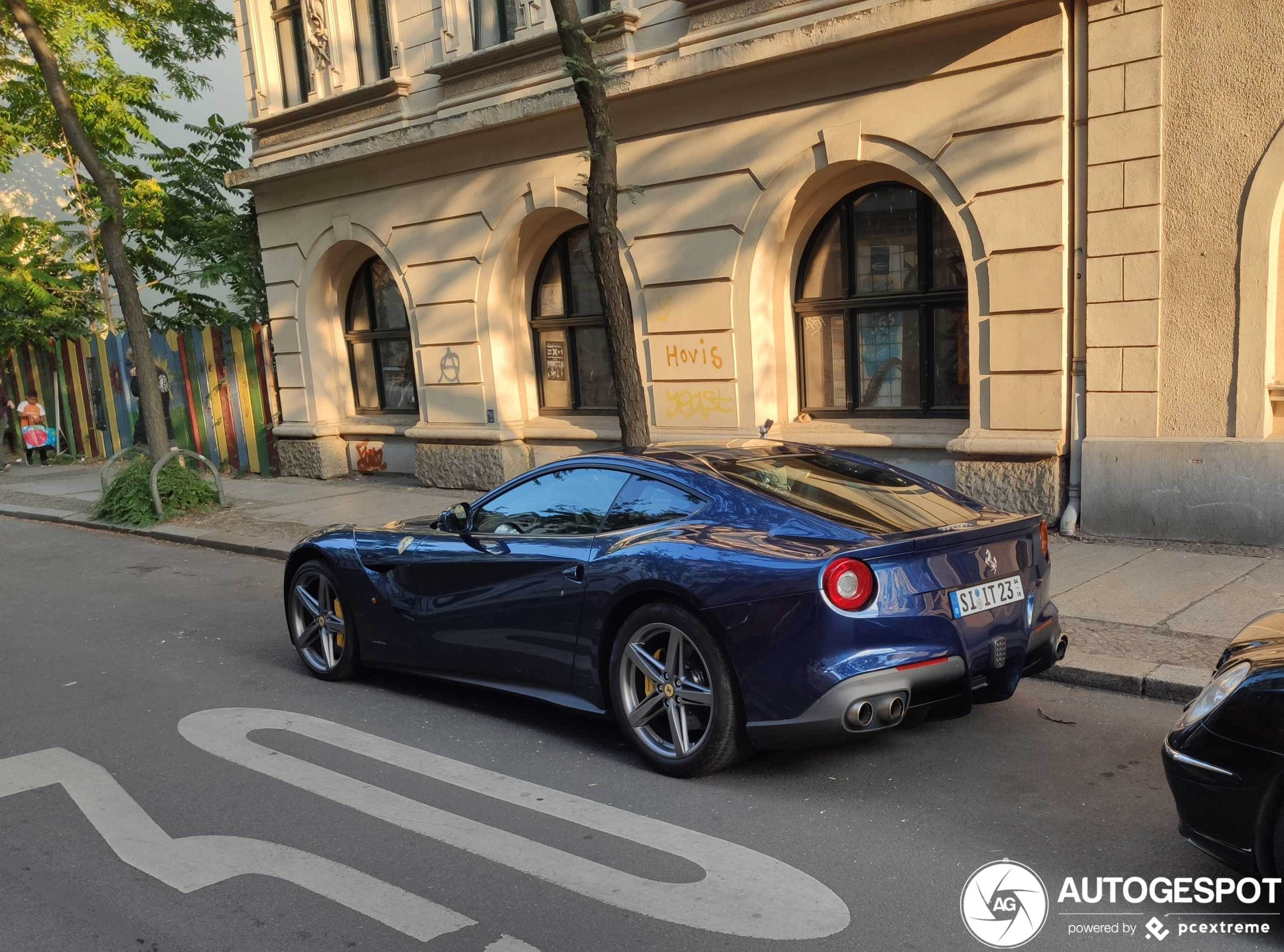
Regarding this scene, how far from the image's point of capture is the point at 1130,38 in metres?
8.10

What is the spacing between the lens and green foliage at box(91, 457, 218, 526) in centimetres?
1276

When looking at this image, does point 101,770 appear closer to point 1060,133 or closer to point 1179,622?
point 1179,622

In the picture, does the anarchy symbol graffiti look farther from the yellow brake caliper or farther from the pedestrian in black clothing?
the yellow brake caliper

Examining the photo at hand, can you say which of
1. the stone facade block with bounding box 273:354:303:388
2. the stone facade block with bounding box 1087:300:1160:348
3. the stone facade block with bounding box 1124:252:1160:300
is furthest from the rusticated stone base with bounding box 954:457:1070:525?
the stone facade block with bounding box 273:354:303:388

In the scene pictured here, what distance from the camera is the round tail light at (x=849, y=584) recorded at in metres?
3.94

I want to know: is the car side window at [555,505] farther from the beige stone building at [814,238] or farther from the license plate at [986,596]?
the beige stone building at [814,238]

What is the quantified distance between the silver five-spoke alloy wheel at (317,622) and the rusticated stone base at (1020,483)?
5369mm

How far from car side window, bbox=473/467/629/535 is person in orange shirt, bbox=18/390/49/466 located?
1847 centimetres

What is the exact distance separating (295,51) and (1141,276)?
12252 millimetres

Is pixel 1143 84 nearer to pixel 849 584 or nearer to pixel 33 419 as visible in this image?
pixel 849 584

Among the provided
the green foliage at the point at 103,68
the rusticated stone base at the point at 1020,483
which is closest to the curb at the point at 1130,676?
the rusticated stone base at the point at 1020,483

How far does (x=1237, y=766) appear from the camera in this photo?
2908mm

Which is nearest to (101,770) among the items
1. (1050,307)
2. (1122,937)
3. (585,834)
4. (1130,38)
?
(585,834)

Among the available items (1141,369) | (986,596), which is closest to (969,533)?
(986,596)
